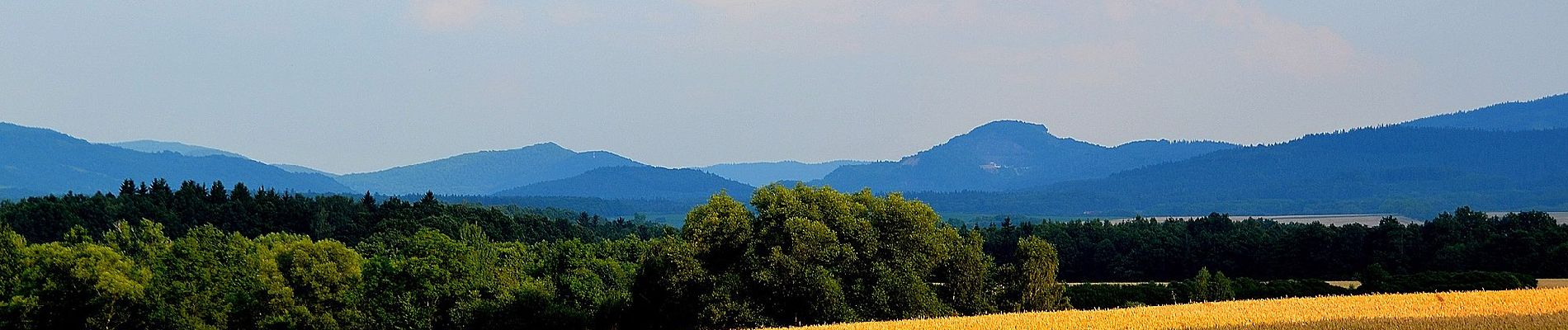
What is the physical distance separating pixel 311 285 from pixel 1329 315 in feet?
161

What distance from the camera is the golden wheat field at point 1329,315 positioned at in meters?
30.1

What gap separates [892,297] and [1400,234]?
3320 inches

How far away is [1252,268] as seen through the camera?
4956 inches

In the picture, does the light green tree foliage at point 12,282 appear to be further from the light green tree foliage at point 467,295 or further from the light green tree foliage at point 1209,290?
the light green tree foliage at point 1209,290

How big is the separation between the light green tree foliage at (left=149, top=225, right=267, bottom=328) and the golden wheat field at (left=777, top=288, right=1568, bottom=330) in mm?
41635

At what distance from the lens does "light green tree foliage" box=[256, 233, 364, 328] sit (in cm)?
6444

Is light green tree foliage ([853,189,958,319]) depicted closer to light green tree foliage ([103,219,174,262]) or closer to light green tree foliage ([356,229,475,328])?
light green tree foliage ([356,229,475,328])

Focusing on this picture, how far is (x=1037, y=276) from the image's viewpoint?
63.2 meters

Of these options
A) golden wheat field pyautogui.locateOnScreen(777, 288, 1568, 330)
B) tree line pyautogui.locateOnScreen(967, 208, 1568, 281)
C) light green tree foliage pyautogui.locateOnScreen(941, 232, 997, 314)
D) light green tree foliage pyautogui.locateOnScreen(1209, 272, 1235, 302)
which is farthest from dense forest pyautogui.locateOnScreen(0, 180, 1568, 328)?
golden wheat field pyautogui.locateOnScreen(777, 288, 1568, 330)

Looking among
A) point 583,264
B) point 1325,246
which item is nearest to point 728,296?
point 583,264

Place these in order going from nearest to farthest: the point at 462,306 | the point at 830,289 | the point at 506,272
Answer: the point at 830,289
the point at 462,306
the point at 506,272

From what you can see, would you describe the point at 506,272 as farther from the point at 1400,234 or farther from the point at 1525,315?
the point at 1400,234

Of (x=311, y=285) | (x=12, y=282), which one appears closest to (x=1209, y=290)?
(x=311, y=285)

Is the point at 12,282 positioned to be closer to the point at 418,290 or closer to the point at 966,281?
the point at 418,290
